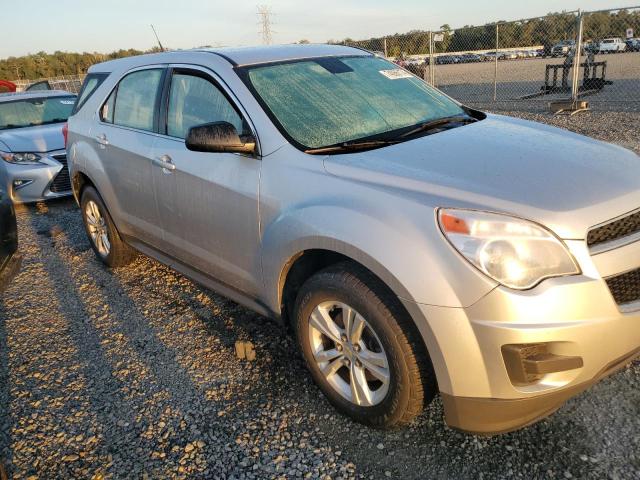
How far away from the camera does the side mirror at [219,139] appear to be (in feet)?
8.77

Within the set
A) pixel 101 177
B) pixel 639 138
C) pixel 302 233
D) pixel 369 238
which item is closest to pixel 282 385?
pixel 302 233

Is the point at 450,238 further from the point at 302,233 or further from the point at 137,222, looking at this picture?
the point at 137,222

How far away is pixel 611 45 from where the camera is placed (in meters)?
18.1

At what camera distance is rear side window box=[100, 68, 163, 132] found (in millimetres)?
3695

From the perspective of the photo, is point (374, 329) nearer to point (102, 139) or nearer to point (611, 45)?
point (102, 139)

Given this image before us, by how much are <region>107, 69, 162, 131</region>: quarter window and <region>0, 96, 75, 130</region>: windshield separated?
4941 mm

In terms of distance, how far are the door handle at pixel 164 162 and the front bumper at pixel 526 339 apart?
6.37ft

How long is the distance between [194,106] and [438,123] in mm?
1503

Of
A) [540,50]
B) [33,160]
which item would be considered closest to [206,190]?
[33,160]

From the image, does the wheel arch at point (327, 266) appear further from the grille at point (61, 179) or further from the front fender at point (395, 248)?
the grille at point (61, 179)

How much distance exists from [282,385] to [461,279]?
4.55 ft

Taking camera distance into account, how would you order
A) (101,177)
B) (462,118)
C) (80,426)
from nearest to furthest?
1. (80,426)
2. (462,118)
3. (101,177)

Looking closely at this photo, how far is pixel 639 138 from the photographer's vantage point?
8.33m

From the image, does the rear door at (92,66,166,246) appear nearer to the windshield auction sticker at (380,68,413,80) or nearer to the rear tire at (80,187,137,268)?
the rear tire at (80,187,137,268)
